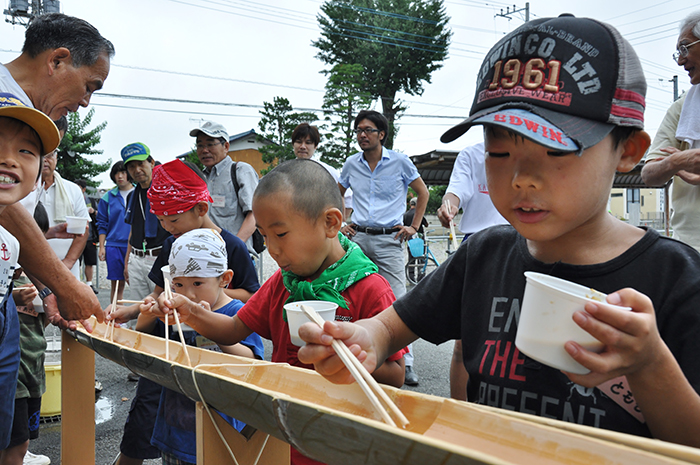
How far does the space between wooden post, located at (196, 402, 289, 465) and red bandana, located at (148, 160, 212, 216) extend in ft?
6.45

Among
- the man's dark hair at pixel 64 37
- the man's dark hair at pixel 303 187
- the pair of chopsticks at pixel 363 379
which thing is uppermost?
the man's dark hair at pixel 64 37

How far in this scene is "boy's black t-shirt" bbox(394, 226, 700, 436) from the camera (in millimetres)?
1053

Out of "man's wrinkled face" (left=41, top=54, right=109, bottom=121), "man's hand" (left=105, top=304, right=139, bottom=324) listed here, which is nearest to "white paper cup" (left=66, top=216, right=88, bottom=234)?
"man's wrinkled face" (left=41, top=54, right=109, bottom=121)

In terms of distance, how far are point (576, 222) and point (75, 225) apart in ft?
13.2

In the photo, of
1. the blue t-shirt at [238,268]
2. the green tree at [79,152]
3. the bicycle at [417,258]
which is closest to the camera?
the blue t-shirt at [238,268]

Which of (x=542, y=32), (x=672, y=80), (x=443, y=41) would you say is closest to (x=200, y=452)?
(x=542, y=32)

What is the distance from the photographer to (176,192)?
3324 mm

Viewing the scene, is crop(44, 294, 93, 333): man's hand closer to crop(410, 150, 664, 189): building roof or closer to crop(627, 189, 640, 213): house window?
crop(410, 150, 664, 189): building roof

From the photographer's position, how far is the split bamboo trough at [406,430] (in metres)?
0.84

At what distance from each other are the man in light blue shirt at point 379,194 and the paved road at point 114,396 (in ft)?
2.94

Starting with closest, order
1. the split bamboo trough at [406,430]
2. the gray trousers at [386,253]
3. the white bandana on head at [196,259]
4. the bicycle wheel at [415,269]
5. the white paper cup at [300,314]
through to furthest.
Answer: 1. the split bamboo trough at [406,430]
2. the white paper cup at [300,314]
3. the white bandana on head at [196,259]
4. the gray trousers at [386,253]
5. the bicycle wheel at [415,269]

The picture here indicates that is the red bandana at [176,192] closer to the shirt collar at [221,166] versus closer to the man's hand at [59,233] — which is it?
the man's hand at [59,233]

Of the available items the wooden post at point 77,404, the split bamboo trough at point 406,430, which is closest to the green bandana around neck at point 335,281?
the split bamboo trough at point 406,430

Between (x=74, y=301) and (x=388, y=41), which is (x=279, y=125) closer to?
(x=388, y=41)
